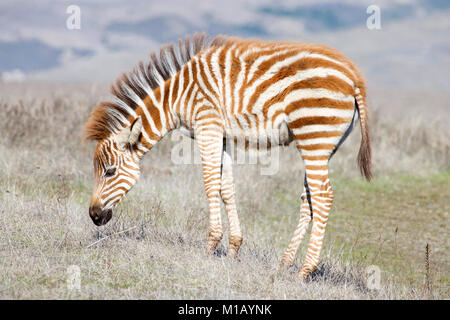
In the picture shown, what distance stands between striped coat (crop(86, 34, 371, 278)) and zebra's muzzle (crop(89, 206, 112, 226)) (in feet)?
0.05

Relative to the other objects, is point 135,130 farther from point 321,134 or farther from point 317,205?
point 317,205

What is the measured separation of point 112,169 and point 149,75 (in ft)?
5.05

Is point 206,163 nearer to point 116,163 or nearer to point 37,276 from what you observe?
point 116,163

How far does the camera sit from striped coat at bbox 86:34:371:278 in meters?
5.46

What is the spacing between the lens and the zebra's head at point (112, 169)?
6.07 meters

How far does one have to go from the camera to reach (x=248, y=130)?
19.7 feet

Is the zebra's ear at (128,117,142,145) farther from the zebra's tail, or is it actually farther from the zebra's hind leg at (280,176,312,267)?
the zebra's tail

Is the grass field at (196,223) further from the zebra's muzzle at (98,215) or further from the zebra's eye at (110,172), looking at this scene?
the zebra's eye at (110,172)

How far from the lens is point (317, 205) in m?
5.61

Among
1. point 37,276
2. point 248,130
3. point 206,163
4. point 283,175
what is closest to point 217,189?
point 206,163

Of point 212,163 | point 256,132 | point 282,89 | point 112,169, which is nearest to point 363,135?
point 282,89

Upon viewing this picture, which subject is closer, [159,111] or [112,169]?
[112,169]

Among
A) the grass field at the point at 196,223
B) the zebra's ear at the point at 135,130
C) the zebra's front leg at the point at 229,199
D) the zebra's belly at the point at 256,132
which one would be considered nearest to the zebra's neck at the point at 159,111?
the zebra's ear at the point at 135,130

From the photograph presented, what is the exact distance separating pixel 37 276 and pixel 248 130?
3180 mm
